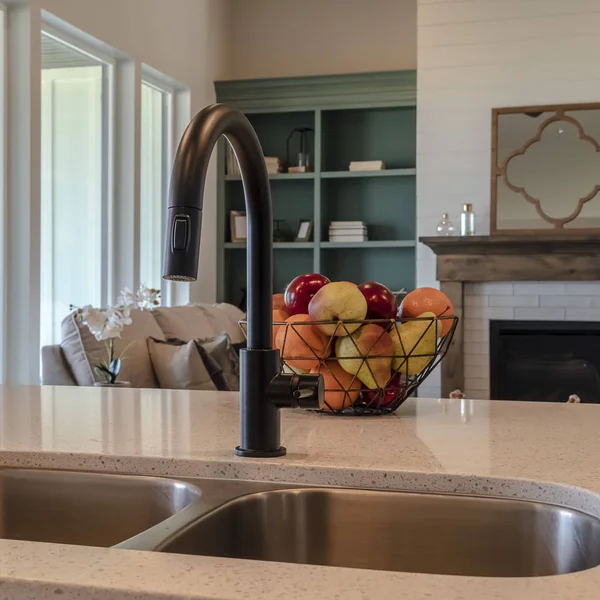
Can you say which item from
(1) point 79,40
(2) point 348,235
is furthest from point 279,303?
(2) point 348,235

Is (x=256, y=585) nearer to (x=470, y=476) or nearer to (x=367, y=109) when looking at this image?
(x=470, y=476)

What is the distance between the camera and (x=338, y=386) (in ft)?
3.68

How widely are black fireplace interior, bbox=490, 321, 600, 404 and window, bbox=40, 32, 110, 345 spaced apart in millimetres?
2308

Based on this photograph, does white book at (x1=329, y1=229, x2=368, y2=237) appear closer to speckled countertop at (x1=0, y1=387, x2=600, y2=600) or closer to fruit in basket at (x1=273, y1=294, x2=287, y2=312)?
speckled countertop at (x1=0, y1=387, x2=600, y2=600)

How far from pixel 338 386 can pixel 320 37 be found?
502cm

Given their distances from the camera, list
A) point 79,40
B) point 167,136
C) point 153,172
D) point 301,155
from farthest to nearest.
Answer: point 301,155 < point 167,136 < point 153,172 < point 79,40

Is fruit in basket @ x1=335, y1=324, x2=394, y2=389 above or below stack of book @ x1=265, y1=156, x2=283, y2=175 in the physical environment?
below

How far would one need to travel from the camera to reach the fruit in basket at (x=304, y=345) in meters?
1.08

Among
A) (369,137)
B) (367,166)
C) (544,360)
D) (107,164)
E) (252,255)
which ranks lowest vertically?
(544,360)

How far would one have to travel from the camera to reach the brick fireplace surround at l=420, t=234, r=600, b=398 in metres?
4.68

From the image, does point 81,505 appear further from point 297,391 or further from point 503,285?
point 503,285

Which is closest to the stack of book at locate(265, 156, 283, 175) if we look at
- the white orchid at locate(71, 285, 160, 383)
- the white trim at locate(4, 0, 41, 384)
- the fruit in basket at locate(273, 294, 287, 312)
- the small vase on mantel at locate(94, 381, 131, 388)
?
the white trim at locate(4, 0, 41, 384)

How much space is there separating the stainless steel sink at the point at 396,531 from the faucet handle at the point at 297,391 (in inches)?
3.4

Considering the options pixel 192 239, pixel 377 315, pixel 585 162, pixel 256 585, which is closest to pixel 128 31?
pixel 585 162
